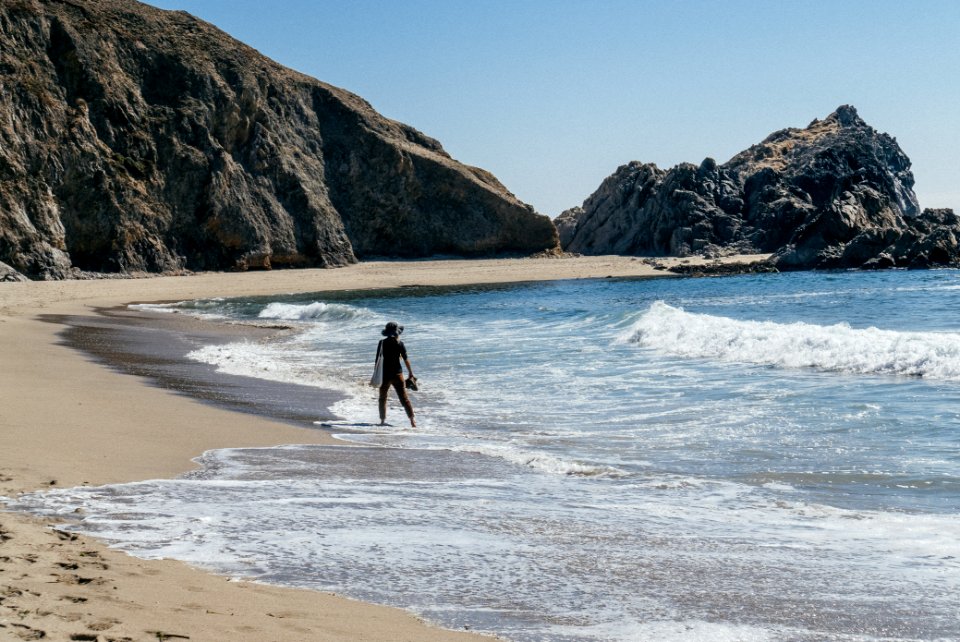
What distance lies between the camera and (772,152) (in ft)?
278

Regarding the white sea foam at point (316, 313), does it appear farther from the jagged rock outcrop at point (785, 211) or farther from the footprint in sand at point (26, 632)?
the jagged rock outcrop at point (785, 211)

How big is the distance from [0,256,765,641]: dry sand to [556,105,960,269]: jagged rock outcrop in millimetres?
45947

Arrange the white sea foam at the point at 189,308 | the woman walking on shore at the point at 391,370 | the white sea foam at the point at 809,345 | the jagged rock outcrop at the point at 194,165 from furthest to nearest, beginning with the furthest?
the jagged rock outcrop at the point at 194,165 < the white sea foam at the point at 189,308 < the white sea foam at the point at 809,345 < the woman walking on shore at the point at 391,370

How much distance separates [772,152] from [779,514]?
8429cm

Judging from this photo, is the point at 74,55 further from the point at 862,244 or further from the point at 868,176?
the point at 868,176

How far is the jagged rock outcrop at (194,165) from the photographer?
43.8 metres

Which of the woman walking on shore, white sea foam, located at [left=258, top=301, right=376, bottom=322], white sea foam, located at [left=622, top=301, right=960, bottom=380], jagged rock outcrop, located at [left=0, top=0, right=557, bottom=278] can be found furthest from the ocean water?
jagged rock outcrop, located at [left=0, top=0, right=557, bottom=278]

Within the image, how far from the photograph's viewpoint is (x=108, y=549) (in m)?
4.69

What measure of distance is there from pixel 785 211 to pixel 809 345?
52007 mm

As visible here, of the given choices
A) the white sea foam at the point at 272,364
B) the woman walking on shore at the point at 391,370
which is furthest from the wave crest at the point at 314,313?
the woman walking on shore at the point at 391,370

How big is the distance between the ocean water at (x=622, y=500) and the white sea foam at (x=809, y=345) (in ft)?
0.18

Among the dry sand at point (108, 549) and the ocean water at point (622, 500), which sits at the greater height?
the dry sand at point (108, 549)

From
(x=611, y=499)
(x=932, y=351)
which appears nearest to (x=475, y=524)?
(x=611, y=499)

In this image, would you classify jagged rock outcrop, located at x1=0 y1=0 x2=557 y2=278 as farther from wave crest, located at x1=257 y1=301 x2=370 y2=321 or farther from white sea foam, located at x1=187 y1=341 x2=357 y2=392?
white sea foam, located at x1=187 y1=341 x2=357 y2=392
